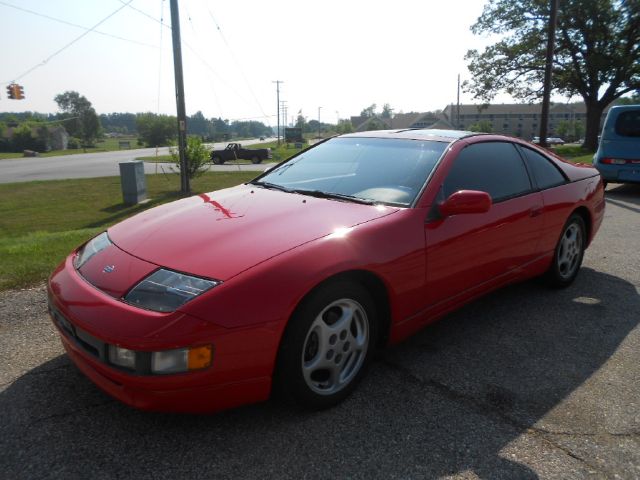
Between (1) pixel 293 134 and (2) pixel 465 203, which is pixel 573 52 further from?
(1) pixel 293 134

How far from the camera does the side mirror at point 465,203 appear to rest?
9.17 feet

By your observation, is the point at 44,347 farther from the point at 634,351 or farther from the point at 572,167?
the point at 572,167

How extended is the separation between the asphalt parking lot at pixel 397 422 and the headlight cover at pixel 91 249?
2.05 ft

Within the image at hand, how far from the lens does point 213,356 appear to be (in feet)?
6.57

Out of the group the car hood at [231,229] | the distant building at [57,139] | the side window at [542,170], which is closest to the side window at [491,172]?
the side window at [542,170]

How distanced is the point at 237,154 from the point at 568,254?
96.1 ft

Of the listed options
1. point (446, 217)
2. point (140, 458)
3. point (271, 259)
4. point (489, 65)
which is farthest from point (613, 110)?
point (489, 65)

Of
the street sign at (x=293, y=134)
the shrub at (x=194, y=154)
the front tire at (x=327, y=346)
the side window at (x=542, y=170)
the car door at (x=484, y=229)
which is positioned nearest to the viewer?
the front tire at (x=327, y=346)

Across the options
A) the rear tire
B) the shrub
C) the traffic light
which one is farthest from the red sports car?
the traffic light

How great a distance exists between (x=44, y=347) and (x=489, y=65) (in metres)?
32.3

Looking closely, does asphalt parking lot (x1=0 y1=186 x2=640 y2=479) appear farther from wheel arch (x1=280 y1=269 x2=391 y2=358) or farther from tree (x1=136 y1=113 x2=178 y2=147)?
tree (x1=136 y1=113 x2=178 y2=147)

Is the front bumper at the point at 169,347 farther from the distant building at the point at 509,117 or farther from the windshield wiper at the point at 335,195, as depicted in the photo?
the distant building at the point at 509,117

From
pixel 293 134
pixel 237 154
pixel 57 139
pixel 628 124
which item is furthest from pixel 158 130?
pixel 628 124

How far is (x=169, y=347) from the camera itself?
1942 mm
